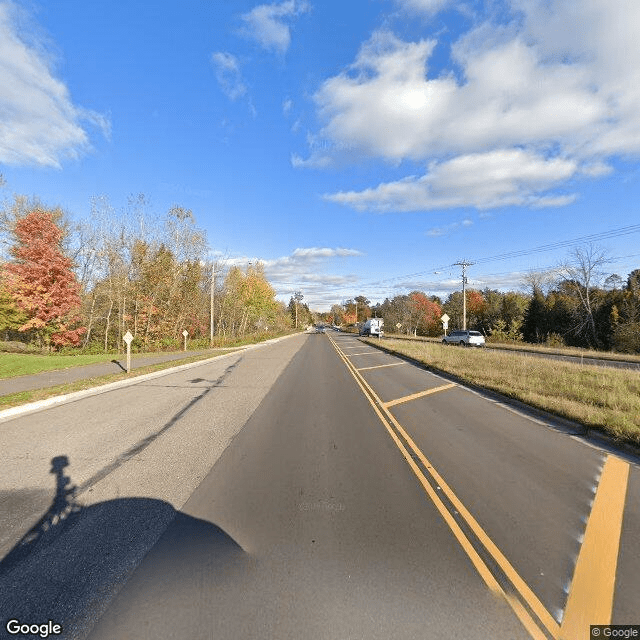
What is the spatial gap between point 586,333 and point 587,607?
159 ft

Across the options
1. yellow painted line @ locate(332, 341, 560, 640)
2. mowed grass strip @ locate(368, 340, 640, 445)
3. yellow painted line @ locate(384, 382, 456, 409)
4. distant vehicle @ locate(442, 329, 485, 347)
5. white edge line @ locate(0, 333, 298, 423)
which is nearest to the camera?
yellow painted line @ locate(332, 341, 560, 640)

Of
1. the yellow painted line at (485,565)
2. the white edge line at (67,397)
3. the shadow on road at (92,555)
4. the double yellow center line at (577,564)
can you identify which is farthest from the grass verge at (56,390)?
the double yellow center line at (577,564)

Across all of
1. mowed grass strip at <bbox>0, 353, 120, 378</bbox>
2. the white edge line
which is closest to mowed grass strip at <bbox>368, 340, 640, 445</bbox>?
the white edge line

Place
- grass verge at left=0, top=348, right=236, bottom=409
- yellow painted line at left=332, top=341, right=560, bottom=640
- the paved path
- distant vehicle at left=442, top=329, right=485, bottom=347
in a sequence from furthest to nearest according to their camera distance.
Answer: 1. distant vehicle at left=442, top=329, right=485, bottom=347
2. the paved path
3. grass verge at left=0, top=348, right=236, bottom=409
4. yellow painted line at left=332, top=341, right=560, bottom=640

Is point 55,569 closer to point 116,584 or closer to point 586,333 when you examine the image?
point 116,584

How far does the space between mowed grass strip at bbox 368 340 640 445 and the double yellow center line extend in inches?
112

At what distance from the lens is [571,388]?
37.5ft

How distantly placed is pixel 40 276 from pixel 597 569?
108 ft

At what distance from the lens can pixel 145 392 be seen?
38.0ft

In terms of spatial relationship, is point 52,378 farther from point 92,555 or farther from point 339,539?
point 339,539

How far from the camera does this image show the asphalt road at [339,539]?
2600 millimetres

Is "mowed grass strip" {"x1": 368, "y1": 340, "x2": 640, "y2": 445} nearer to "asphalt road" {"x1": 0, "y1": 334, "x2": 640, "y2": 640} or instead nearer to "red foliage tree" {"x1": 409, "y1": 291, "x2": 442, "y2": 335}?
"asphalt road" {"x1": 0, "y1": 334, "x2": 640, "y2": 640}

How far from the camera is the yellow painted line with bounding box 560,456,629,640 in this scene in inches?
102

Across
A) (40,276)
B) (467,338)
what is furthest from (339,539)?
(467,338)
